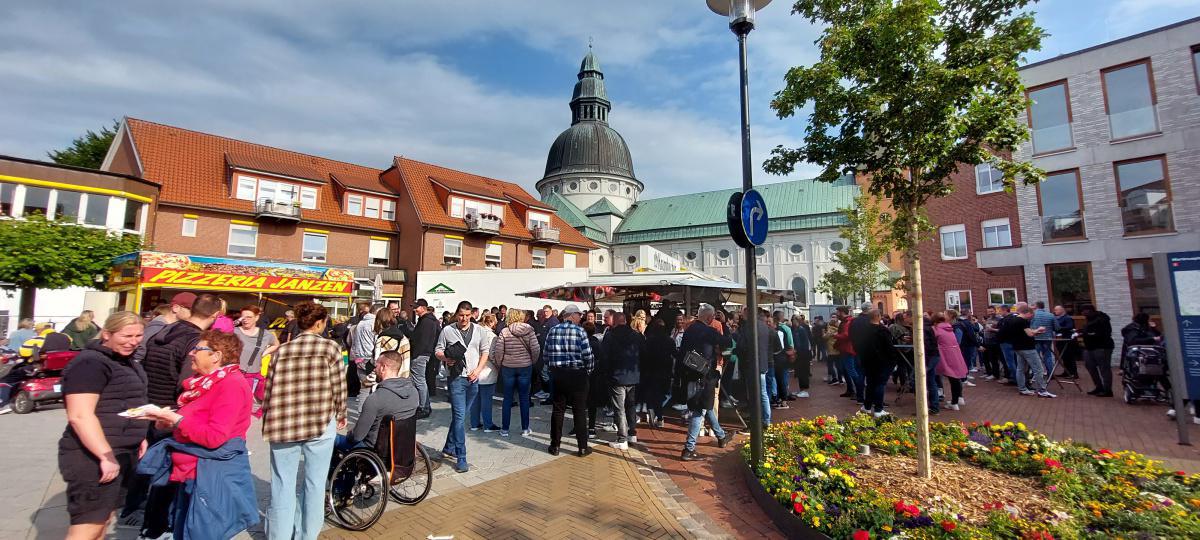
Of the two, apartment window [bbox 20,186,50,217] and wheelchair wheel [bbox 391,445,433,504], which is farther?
apartment window [bbox 20,186,50,217]

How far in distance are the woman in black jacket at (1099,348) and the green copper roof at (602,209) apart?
178 ft

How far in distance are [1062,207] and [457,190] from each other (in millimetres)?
28641

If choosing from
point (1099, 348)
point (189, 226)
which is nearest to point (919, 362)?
point (1099, 348)

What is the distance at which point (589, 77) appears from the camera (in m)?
70.9

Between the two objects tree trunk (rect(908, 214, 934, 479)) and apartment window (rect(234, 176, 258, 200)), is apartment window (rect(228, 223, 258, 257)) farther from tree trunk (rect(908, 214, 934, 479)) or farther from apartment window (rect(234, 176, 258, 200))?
tree trunk (rect(908, 214, 934, 479))

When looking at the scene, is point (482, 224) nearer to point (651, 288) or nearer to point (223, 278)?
point (223, 278)

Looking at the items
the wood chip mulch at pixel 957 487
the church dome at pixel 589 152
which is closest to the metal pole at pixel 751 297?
the wood chip mulch at pixel 957 487

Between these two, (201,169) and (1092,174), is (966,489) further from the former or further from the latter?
(201,169)

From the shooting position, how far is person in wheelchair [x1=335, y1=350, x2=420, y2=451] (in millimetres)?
4293

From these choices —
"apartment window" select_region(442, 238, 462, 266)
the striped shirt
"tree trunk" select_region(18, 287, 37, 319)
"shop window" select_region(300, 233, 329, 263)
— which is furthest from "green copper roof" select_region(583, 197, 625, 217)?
the striped shirt

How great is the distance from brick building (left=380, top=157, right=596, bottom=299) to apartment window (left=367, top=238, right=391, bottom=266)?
96 cm

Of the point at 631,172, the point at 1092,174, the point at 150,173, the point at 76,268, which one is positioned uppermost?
the point at 631,172

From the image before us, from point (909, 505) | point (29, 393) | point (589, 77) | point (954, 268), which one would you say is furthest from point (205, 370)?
point (589, 77)

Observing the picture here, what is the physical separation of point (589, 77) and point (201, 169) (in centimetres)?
5520
